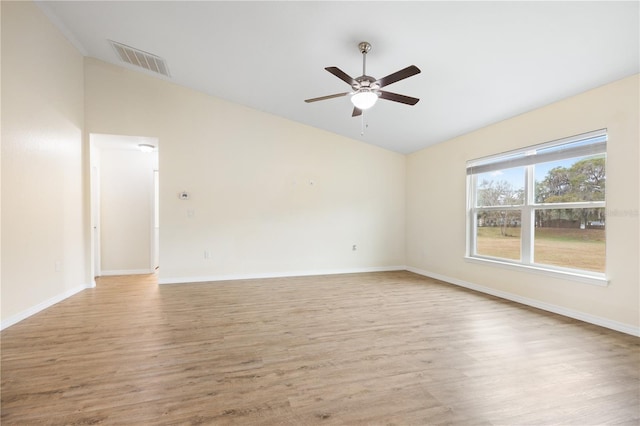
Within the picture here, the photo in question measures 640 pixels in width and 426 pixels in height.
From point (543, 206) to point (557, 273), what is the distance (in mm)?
828

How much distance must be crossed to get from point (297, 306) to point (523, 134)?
366cm

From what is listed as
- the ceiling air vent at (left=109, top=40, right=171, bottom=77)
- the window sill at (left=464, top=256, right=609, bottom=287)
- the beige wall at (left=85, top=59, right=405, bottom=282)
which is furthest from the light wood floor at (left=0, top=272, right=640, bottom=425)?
the ceiling air vent at (left=109, top=40, right=171, bottom=77)

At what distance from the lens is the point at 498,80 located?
3031 millimetres

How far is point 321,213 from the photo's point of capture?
5523 mm

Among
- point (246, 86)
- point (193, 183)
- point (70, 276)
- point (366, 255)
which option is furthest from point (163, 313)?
point (366, 255)

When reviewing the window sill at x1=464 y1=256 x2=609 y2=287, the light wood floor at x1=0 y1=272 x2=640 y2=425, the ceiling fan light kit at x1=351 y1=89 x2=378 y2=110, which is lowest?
the light wood floor at x1=0 y1=272 x2=640 y2=425

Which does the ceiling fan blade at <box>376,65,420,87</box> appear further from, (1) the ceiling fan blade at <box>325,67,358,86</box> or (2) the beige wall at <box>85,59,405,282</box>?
(2) the beige wall at <box>85,59,405,282</box>

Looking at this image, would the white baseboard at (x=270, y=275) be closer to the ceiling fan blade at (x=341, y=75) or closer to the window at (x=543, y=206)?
the window at (x=543, y=206)

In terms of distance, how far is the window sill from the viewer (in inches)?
114

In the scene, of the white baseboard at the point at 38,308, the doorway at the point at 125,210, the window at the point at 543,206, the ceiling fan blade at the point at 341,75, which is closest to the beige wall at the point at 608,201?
the window at the point at 543,206

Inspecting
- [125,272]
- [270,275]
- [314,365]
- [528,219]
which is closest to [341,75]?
[314,365]

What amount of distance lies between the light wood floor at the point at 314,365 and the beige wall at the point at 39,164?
1.85 feet

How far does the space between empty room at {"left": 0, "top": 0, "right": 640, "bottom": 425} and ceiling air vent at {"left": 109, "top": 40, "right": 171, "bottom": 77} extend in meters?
0.06

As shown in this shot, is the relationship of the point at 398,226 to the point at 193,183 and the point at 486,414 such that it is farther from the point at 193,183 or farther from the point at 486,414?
the point at 486,414
